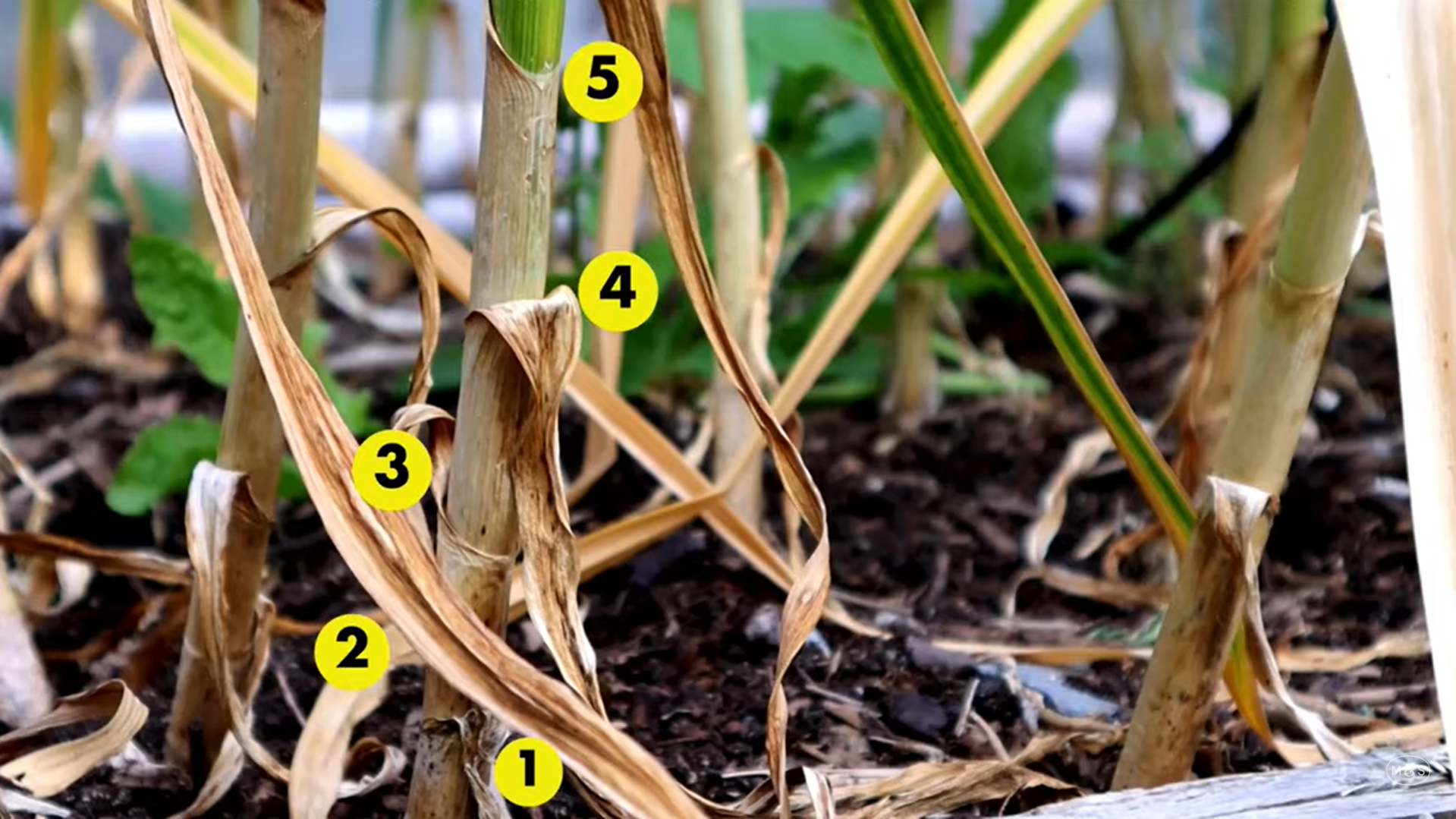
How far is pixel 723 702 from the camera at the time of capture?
58cm

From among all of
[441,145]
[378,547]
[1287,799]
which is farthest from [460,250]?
[441,145]

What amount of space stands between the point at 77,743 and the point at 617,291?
23cm

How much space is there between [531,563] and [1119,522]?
519mm

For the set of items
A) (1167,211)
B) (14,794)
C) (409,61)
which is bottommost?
(14,794)

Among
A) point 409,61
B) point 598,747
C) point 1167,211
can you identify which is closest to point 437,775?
point 598,747

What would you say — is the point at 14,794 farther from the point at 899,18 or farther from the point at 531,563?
the point at 899,18

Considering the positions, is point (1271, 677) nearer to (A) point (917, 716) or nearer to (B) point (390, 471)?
(A) point (917, 716)

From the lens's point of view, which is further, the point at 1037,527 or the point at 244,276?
the point at 1037,527

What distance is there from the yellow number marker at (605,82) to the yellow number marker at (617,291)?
0.04m

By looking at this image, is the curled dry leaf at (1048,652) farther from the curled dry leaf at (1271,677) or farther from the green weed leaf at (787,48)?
the green weed leaf at (787,48)

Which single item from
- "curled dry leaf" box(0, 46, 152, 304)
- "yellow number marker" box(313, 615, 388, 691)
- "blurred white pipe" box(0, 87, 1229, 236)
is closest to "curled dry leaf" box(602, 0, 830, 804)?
"yellow number marker" box(313, 615, 388, 691)

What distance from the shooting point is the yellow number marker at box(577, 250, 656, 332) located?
15.7 inches

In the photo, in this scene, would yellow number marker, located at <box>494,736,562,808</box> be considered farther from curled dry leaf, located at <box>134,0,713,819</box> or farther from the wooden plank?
the wooden plank

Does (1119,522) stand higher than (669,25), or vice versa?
(669,25)
